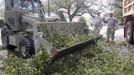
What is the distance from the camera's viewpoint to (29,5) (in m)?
10.6

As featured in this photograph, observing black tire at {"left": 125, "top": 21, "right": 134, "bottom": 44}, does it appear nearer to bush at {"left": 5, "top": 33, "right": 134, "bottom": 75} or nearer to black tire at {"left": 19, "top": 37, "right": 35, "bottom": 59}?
bush at {"left": 5, "top": 33, "right": 134, "bottom": 75}

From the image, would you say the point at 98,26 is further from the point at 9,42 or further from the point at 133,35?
the point at 9,42

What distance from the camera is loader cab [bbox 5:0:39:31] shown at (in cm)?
1039

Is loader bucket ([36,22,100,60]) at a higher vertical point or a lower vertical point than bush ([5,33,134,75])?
higher

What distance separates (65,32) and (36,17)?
195 centimetres

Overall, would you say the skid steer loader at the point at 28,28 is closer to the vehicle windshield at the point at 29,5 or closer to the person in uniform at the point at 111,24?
the vehicle windshield at the point at 29,5

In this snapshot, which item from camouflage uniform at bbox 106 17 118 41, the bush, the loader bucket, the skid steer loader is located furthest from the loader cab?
camouflage uniform at bbox 106 17 118 41

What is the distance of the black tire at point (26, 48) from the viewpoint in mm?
8750

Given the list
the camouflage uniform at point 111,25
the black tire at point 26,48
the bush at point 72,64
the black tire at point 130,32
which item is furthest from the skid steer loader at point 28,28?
the black tire at point 130,32

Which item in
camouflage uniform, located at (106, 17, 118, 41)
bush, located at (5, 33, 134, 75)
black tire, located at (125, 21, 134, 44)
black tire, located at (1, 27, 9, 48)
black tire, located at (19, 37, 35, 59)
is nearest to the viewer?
bush, located at (5, 33, 134, 75)

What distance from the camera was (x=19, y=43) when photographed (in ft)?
31.6

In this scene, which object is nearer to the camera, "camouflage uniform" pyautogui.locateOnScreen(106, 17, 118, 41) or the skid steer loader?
the skid steer loader

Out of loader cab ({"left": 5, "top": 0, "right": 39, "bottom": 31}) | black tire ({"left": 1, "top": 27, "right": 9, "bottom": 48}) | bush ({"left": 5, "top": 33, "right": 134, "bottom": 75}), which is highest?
loader cab ({"left": 5, "top": 0, "right": 39, "bottom": 31})

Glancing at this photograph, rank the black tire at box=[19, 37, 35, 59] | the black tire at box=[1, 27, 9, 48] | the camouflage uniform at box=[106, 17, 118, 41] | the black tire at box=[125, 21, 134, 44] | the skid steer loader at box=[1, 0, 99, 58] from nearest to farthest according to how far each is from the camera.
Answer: the skid steer loader at box=[1, 0, 99, 58], the black tire at box=[19, 37, 35, 59], the black tire at box=[1, 27, 9, 48], the black tire at box=[125, 21, 134, 44], the camouflage uniform at box=[106, 17, 118, 41]
